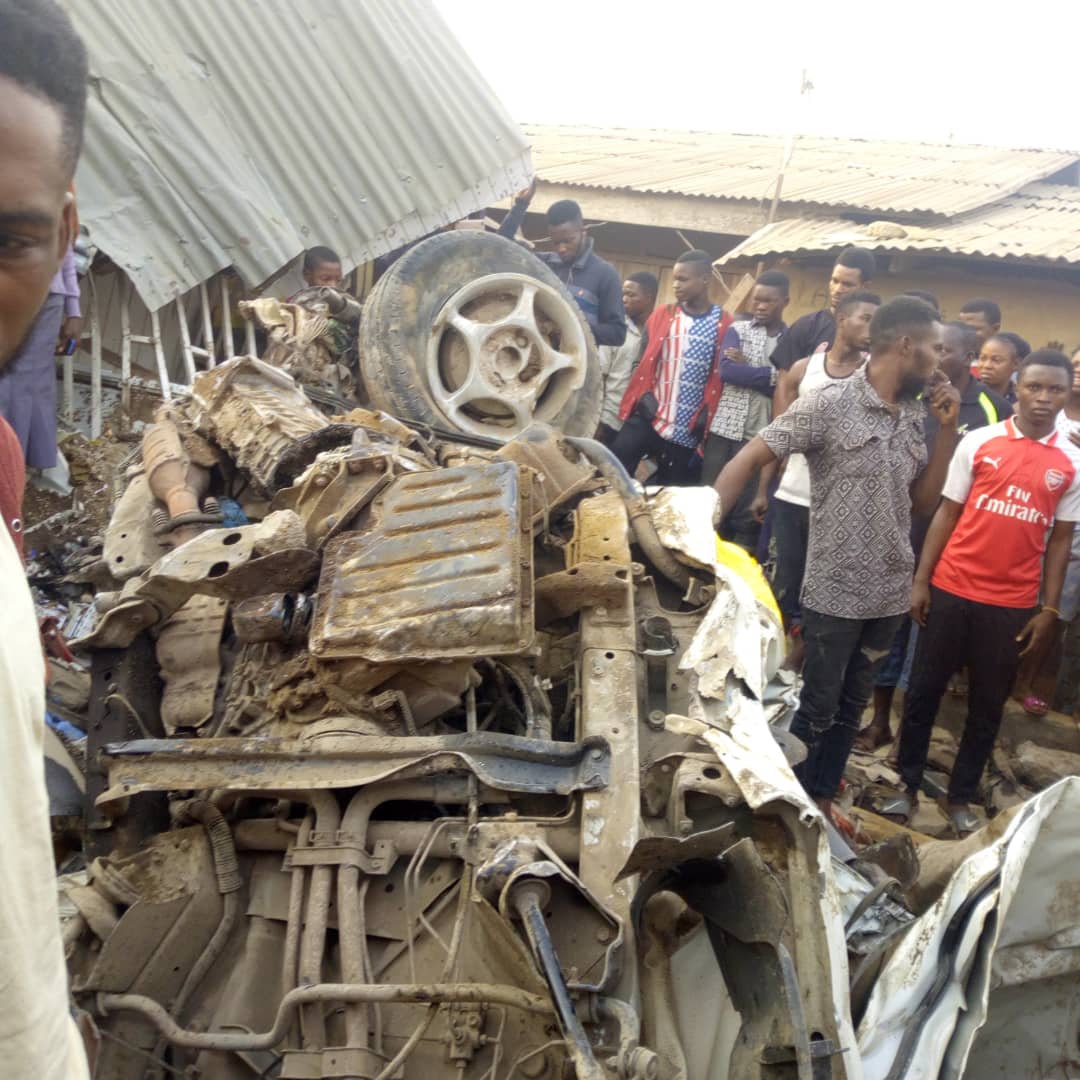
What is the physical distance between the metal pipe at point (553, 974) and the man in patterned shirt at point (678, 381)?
4796 mm

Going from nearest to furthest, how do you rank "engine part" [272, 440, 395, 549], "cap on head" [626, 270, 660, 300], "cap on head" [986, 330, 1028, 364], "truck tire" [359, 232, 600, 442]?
"engine part" [272, 440, 395, 549], "truck tire" [359, 232, 600, 442], "cap on head" [986, 330, 1028, 364], "cap on head" [626, 270, 660, 300]

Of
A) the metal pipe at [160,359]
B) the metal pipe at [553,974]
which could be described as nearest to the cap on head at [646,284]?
the metal pipe at [160,359]

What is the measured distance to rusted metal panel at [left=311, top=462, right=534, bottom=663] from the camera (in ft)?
8.12

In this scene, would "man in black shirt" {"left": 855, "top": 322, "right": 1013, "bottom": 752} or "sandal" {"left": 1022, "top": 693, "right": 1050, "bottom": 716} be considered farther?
"sandal" {"left": 1022, "top": 693, "right": 1050, "bottom": 716}

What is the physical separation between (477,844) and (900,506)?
2.38m

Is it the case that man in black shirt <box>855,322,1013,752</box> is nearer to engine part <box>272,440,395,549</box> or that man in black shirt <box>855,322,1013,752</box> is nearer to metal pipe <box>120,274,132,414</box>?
engine part <box>272,440,395,549</box>

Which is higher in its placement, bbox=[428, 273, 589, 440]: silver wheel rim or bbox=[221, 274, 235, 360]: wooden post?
bbox=[221, 274, 235, 360]: wooden post

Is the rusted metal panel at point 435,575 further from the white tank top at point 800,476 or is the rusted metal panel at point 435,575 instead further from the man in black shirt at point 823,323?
the man in black shirt at point 823,323

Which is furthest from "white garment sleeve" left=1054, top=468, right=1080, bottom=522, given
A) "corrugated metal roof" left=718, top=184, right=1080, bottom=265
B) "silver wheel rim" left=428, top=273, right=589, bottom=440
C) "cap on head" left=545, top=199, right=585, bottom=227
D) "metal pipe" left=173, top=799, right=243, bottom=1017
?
"corrugated metal roof" left=718, top=184, right=1080, bottom=265

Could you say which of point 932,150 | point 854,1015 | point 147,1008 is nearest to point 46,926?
point 147,1008

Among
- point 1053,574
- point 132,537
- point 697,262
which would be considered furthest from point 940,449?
point 132,537

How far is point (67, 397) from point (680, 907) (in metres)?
5.06

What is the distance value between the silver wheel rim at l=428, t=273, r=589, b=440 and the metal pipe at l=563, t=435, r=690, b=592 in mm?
1587

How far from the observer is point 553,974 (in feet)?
5.84
